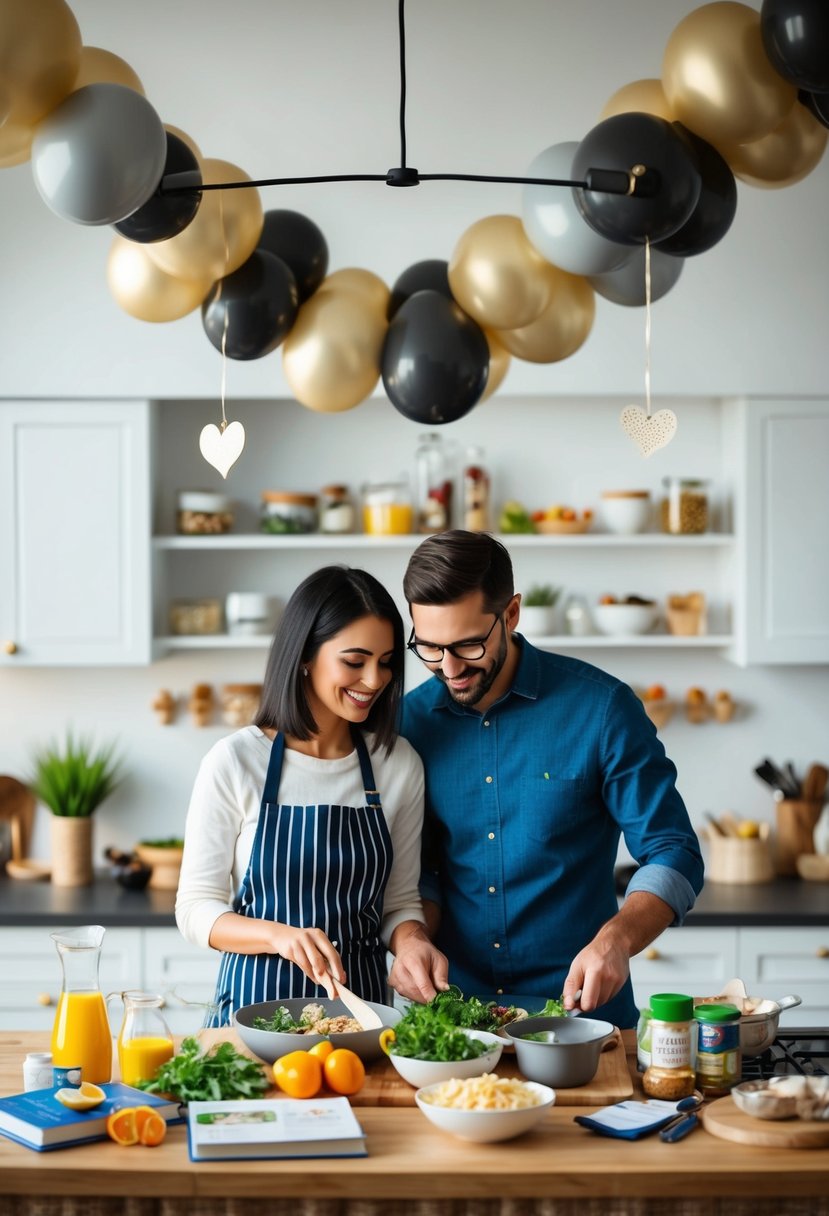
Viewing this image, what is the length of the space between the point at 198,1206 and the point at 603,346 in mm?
2893

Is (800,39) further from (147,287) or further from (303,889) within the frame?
(303,889)

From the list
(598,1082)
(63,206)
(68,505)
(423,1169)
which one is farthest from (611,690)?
(68,505)

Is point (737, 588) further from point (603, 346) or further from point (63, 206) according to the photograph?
point (63, 206)

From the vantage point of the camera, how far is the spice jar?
6.23ft

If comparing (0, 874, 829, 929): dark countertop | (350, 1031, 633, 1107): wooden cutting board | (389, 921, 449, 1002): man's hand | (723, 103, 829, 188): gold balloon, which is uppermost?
(723, 103, 829, 188): gold balloon

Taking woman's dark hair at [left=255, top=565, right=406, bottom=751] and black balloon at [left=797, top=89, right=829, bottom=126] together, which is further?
woman's dark hair at [left=255, top=565, right=406, bottom=751]

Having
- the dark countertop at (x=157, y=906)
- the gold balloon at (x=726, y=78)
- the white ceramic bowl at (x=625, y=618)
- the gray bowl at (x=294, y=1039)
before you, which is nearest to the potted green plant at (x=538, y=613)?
the white ceramic bowl at (x=625, y=618)

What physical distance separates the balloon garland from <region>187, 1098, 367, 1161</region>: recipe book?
1.07 metres

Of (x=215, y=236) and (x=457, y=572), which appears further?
(x=215, y=236)

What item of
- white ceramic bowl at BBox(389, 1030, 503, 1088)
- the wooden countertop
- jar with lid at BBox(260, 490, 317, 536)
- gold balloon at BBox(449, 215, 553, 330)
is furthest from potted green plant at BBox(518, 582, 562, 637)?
the wooden countertop

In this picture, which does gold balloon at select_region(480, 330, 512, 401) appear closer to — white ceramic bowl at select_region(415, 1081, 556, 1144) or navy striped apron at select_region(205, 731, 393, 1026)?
navy striped apron at select_region(205, 731, 393, 1026)

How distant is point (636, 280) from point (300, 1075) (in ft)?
5.01

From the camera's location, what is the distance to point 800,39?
77.9 inches

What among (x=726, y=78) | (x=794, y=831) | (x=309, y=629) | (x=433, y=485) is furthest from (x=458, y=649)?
(x=794, y=831)
